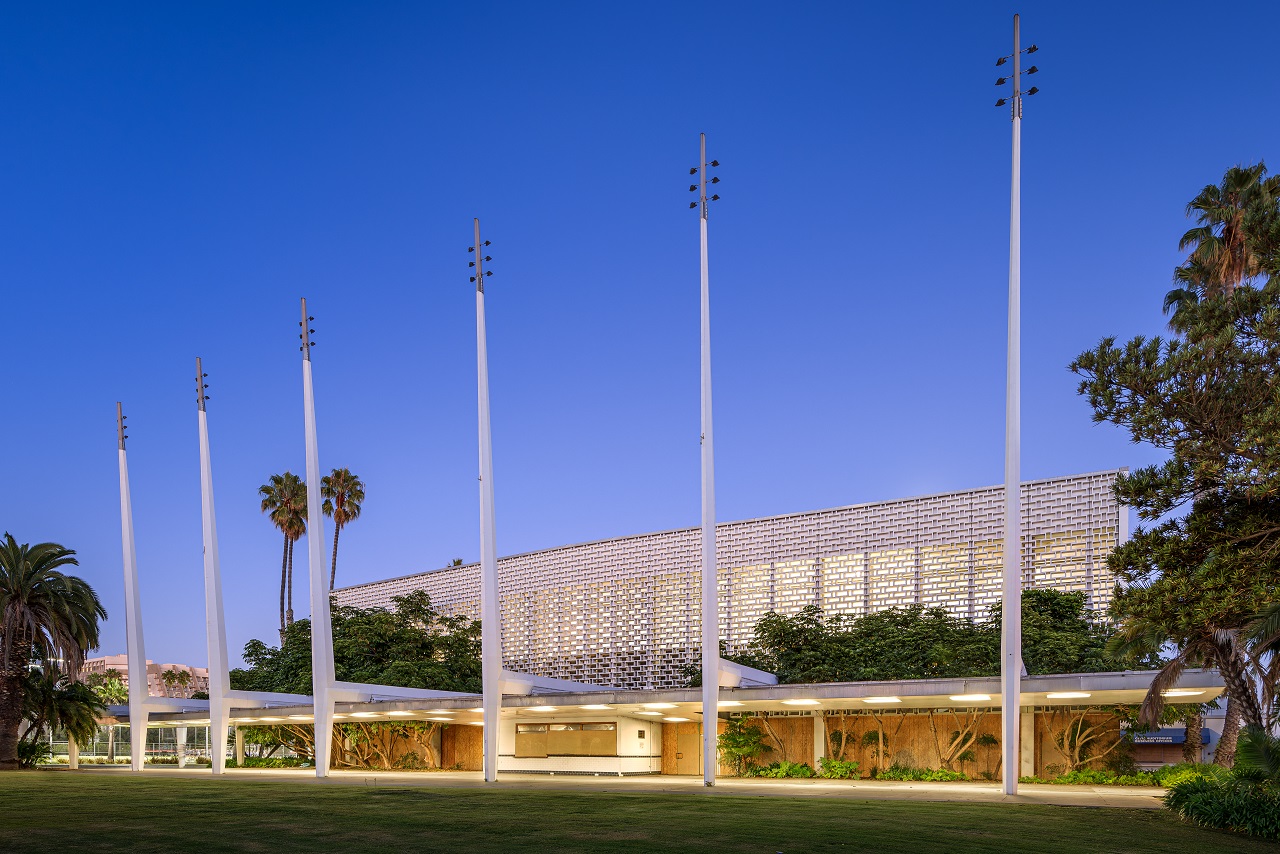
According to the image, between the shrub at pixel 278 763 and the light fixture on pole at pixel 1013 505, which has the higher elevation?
the light fixture on pole at pixel 1013 505

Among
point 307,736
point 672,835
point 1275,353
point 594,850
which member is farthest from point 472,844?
point 307,736

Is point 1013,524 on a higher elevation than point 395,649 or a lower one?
higher

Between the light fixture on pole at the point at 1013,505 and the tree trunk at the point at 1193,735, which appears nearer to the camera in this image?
the light fixture on pole at the point at 1013,505

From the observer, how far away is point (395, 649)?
2124 inches

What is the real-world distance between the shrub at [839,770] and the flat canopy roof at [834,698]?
1.68 metres

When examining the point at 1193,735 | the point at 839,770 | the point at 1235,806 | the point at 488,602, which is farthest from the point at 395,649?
the point at 1235,806

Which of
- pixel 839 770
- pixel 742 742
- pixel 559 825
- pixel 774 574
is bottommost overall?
pixel 839 770

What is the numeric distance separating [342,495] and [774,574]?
38.2 meters

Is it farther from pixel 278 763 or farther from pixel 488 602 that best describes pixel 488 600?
pixel 278 763

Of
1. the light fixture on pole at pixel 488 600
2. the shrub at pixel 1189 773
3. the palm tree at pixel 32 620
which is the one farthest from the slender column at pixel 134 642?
the shrub at pixel 1189 773

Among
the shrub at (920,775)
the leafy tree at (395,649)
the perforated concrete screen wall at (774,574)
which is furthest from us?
the leafy tree at (395,649)

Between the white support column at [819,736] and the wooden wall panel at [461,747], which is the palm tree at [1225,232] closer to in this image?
the white support column at [819,736]

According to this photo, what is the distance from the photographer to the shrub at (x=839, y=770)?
32.5 m

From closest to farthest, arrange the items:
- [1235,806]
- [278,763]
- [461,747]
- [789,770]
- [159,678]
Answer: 1. [1235,806]
2. [789,770]
3. [461,747]
4. [278,763]
5. [159,678]
